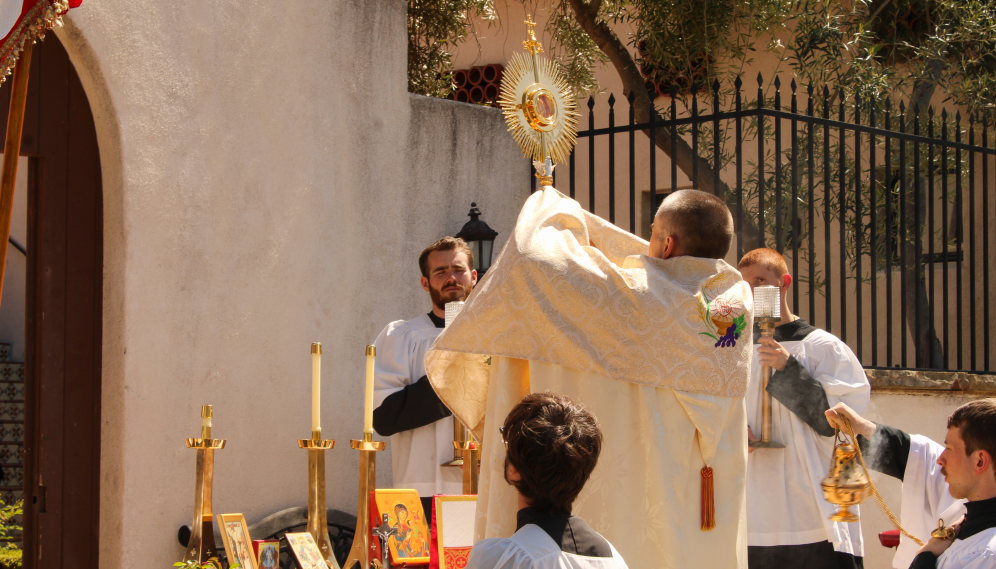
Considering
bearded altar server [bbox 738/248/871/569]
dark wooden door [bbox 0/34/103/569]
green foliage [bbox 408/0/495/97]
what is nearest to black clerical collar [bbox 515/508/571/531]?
bearded altar server [bbox 738/248/871/569]

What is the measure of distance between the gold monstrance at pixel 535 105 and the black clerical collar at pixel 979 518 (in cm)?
163

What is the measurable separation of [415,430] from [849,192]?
4.70m

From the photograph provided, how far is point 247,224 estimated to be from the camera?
4.93 m

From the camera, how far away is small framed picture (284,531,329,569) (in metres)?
3.01

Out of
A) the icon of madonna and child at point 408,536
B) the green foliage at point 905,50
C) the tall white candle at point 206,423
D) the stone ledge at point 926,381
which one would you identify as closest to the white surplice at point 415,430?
the icon of madonna and child at point 408,536

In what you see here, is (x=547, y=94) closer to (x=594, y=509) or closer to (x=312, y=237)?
(x=594, y=509)

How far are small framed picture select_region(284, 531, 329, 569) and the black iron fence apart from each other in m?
3.02

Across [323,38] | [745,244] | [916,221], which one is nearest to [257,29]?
[323,38]

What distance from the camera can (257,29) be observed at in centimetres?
506

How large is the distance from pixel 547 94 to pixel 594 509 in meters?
1.41

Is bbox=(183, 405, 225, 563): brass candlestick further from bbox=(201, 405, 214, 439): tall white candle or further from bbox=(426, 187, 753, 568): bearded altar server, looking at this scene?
bbox=(426, 187, 753, 568): bearded altar server

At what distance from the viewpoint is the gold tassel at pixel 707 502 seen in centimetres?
287

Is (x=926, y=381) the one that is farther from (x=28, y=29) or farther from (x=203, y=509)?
(x=28, y=29)

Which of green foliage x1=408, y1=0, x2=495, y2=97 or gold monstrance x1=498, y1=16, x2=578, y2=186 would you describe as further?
green foliage x1=408, y1=0, x2=495, y2=97
